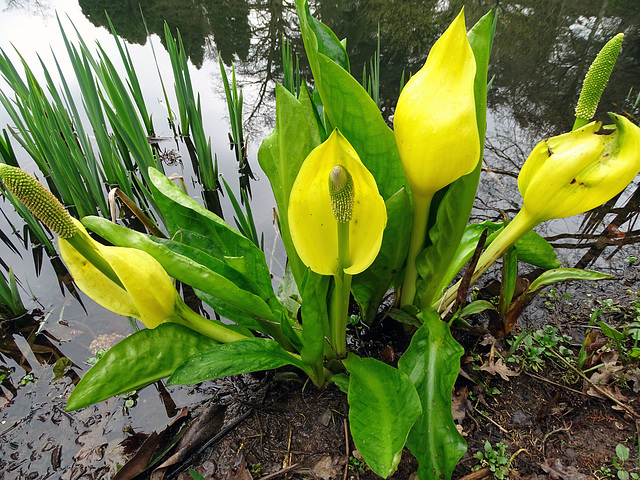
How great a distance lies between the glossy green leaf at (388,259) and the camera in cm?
96

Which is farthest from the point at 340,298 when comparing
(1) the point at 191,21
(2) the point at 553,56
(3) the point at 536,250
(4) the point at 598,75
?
(1) the point at 191,21

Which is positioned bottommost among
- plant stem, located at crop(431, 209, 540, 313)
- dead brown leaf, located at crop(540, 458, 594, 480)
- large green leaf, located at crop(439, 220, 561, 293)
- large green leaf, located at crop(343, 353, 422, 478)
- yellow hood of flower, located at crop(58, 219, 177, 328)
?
dead brown leaf, located at crop(540, 458, 594, 480)

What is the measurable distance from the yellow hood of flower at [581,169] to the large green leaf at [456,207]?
0.44 ft

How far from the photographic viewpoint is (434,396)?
0.85 meters

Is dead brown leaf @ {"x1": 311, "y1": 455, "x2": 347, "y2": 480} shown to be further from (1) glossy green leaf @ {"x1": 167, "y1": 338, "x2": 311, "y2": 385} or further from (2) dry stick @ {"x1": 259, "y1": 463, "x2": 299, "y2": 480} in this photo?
(1) glossy green leaf @ {"x1": 167, "y1": 338, "x2": 311, "y2": 385}

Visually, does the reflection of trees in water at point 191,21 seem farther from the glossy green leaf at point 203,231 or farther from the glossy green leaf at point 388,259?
the glossy green leaf at point 388,259

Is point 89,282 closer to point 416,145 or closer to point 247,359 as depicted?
point 247,359

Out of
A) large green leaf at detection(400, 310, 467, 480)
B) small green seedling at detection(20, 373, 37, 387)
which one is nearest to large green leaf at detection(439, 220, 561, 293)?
large green leaf at detection(400, 310, 467, 480)

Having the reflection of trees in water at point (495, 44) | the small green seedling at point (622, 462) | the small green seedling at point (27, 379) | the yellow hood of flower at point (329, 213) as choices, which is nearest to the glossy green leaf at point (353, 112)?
the yellow hood of flower at point (329, 213)

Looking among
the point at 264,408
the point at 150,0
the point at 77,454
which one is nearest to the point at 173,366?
the point at 264,408

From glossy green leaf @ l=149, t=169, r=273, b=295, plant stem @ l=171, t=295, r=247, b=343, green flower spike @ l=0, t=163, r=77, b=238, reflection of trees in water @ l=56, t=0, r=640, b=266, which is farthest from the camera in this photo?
reflection of trees in water @ l=56, t=0, r=640, b=266

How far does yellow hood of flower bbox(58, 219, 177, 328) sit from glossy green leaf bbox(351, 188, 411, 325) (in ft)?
1.78

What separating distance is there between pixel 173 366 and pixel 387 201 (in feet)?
2.13

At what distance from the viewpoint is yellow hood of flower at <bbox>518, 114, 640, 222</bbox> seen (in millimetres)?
768
